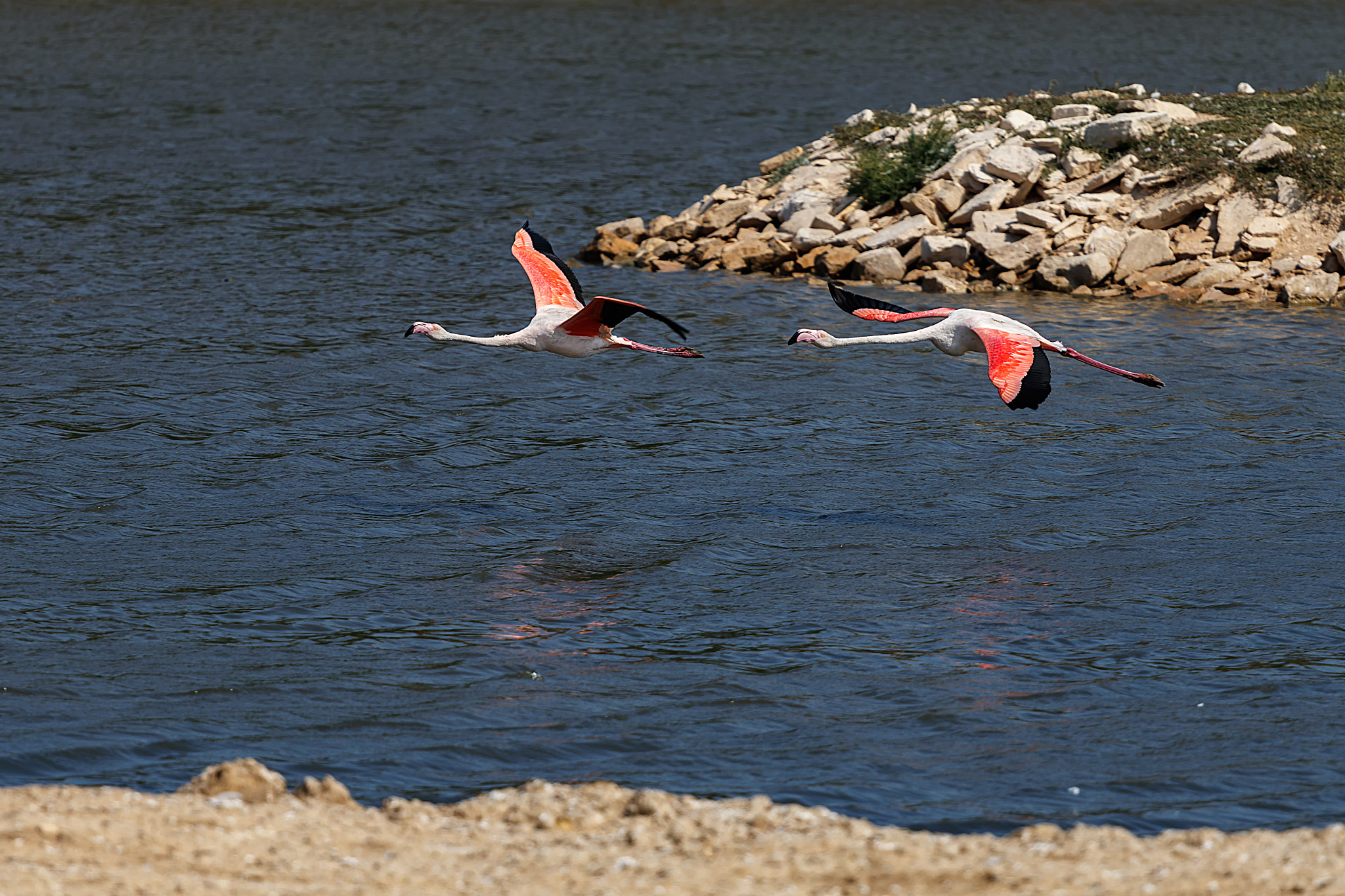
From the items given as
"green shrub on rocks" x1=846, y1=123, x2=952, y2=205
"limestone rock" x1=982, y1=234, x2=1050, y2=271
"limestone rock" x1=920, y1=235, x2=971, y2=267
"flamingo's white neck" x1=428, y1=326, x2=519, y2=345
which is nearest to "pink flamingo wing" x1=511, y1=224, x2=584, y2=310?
"flamingo's white neck" x1=428, y1=326, x2=519, y2=345

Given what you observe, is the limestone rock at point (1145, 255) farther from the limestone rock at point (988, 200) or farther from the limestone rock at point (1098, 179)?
the limestone rock at point (988, 200)

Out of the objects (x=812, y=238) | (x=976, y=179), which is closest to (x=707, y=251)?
(x=812, y=238)

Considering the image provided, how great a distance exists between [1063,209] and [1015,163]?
98 cm

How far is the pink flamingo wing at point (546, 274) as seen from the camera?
584 inches

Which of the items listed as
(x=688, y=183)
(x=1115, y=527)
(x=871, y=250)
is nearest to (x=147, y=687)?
(x=1115, y=527)

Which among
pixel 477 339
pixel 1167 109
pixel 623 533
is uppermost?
pixel 1167 109

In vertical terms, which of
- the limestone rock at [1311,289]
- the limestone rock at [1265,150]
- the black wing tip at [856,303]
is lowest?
the limestone rock at [1311,289]

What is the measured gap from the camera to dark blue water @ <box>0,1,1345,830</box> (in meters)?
9.59

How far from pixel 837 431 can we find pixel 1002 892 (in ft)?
33.1

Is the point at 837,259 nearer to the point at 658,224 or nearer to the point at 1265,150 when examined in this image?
the point at 658,224

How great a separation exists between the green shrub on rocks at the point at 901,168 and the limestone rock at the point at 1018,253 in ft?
6.88

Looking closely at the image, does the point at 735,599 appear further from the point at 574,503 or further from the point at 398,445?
the point at 398,445

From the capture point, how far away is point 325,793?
8297mm

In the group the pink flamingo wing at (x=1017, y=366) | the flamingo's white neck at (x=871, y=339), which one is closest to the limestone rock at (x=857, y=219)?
the flamingo's white neck at (x=871, y=339)
